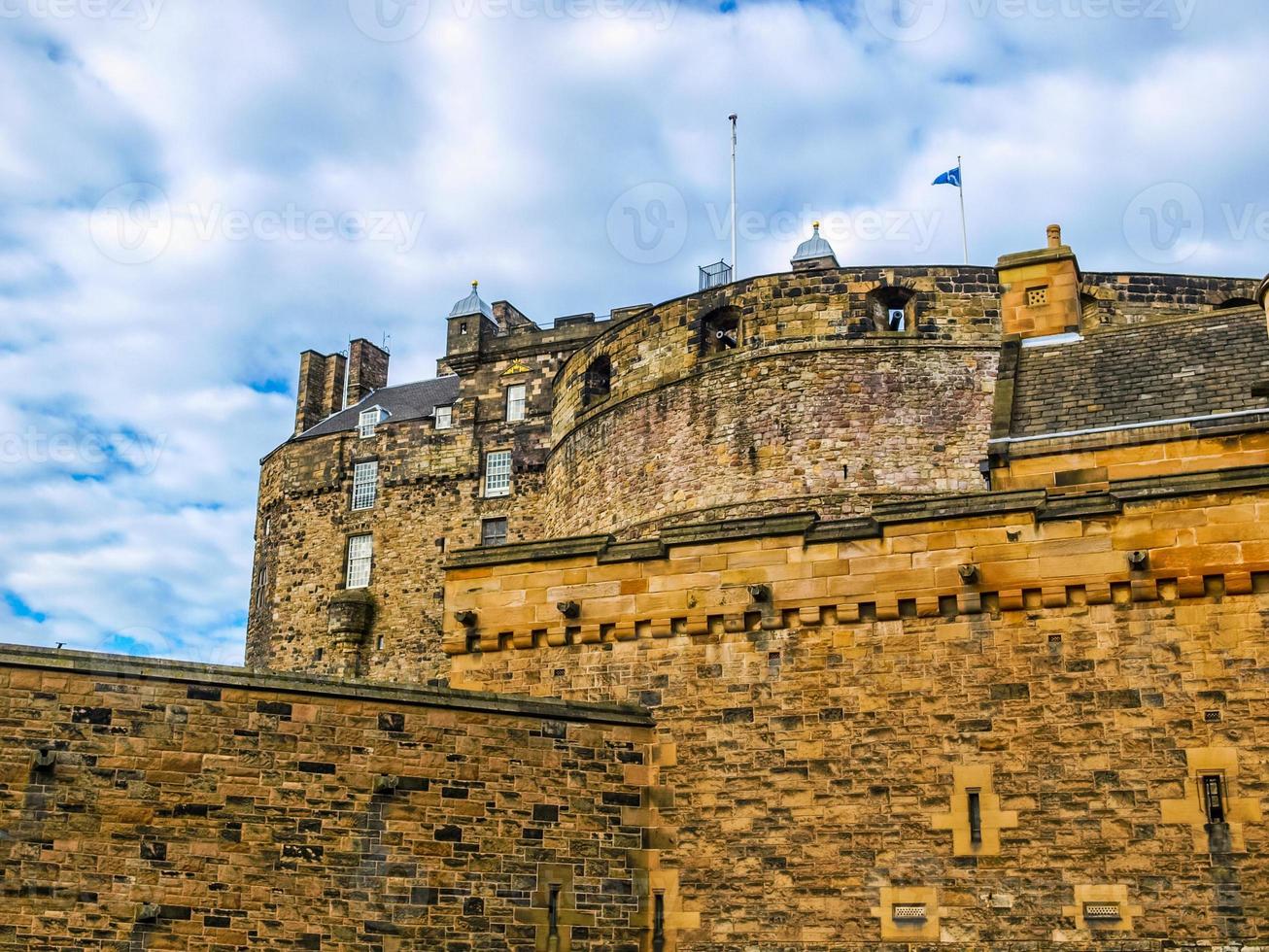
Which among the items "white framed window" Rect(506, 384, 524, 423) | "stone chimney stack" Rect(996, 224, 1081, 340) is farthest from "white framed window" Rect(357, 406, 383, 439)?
"stone chimney stack" Rect(996, 224, 1081, 340)

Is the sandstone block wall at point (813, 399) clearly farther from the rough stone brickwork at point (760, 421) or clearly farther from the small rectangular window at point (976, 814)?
the small rectangular window at point (976, 814)

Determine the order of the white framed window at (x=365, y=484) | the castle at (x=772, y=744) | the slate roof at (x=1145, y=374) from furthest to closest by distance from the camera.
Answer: the white framed window at (x=365, y=484)
the slate roof at (x=1145, y=374)
the castle at (x=772, y=744)

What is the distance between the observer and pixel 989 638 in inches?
519

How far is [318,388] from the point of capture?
1757 inches

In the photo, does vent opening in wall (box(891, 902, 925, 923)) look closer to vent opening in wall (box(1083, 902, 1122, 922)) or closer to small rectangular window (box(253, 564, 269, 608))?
vent opening in wall (box(1083, 902, 1122, 922))

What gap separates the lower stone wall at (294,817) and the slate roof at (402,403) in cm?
2677

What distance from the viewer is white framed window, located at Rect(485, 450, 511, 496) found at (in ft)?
121

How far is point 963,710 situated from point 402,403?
1208 inches

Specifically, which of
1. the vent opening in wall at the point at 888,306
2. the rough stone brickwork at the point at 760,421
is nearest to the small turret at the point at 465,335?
the rough stone brickwork at the point at 760,421

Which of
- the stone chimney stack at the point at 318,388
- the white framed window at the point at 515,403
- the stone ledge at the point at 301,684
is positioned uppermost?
the stone chimney stack at the point at 318,388

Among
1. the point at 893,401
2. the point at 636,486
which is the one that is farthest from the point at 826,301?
the point at 636,486

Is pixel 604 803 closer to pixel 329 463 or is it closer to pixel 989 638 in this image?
pixel 989 638

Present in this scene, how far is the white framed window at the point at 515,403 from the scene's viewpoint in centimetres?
→ 3788

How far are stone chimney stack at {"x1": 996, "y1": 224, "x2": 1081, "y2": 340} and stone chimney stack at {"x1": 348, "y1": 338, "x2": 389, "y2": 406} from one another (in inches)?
1100
